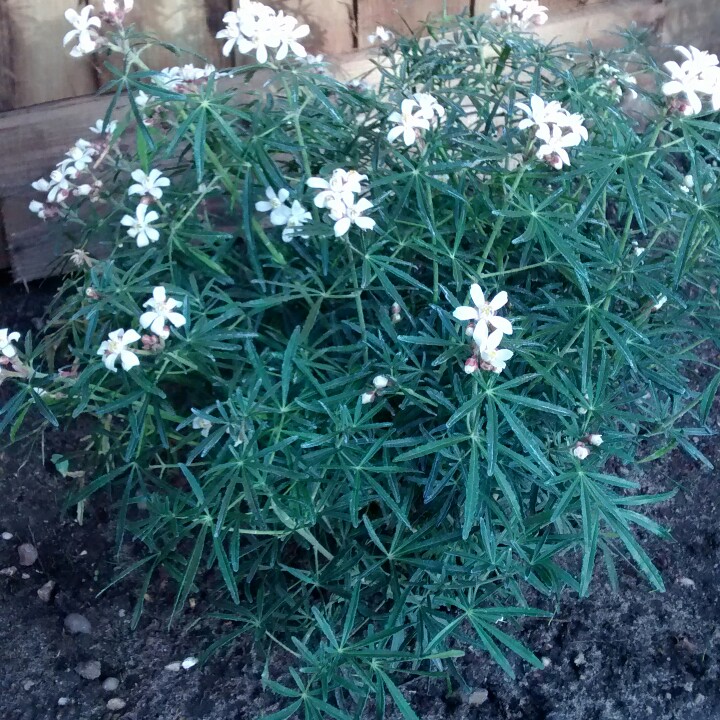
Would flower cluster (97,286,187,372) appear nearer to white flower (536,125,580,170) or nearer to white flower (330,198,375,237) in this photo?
white flower (330,198,375,237)

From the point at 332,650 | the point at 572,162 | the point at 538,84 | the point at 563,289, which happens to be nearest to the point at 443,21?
the point at 538,84

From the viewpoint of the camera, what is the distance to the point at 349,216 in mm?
1329

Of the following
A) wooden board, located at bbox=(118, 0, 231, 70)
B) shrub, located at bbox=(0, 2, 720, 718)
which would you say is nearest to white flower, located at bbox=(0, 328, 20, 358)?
shrub, located at bbox=(0, 2, 720, 718)

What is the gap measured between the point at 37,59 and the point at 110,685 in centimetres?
153

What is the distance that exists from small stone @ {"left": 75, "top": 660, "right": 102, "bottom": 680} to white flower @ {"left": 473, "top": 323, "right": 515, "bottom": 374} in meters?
1.04

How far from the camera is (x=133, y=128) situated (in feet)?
7.04

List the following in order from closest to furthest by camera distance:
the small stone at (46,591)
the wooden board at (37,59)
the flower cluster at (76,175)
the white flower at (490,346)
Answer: the white flower at (490,346), the flower cluster at (76,175), the small stone at (46,591), the wooden board at (37,59)

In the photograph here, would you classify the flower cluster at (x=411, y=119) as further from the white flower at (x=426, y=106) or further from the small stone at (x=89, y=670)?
the small stone at (x=89, y=670)

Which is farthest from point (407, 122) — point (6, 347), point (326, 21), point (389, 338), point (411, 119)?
point (326, 21)

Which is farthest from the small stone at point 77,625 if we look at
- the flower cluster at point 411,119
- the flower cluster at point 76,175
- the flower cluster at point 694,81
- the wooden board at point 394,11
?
the wooden board at point 394,11

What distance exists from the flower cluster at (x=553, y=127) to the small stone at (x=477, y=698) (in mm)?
1026

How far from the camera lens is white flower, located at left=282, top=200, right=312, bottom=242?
1.53 m

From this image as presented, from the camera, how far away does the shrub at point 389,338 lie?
134cm

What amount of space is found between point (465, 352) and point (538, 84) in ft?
1.84
